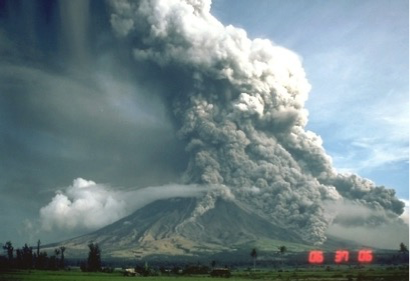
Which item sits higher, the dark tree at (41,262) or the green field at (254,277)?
the green field at (254,277)

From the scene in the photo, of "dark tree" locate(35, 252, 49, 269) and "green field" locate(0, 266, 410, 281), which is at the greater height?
"green field" locate(0, 266, 410, 281)

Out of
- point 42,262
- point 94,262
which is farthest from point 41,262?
point 94,262

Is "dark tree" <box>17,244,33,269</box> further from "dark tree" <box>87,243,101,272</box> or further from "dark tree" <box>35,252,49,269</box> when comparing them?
"dark tree" <box>87,243,101,272</box>

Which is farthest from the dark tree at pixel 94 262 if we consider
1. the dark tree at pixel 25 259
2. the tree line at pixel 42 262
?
the dark tree at pixel 25 259

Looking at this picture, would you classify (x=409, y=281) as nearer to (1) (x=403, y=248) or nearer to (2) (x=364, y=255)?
(2) (x=364, y=255)

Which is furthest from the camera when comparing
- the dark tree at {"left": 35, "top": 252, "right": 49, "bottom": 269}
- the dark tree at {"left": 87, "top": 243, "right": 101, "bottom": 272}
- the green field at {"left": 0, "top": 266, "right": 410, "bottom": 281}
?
the dark tree at {"left": 35, "top": 252, "right": 49, "bottom": 269}

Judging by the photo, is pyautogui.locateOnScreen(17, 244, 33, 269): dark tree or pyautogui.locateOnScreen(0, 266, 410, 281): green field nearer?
pyautogui.locateOnScreen(0, 266, 410, 281): green field

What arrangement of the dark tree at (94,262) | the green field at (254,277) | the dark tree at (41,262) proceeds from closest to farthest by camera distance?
the green field at (254,277)
the dark tree at (94,262)
the dark tree at (41,262)

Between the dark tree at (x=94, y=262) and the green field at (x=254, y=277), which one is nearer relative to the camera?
the green field at (x=254, y=277)

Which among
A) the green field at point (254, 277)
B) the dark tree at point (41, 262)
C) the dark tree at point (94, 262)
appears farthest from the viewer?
the dark tree at point (41, 262)

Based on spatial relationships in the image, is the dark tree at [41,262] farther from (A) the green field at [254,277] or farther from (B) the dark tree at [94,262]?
(A) the green field at [254,277]

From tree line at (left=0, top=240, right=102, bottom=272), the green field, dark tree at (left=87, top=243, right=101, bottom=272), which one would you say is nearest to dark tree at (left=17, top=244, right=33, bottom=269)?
tree line at (left=0, top=240, right=102, bottom=272)

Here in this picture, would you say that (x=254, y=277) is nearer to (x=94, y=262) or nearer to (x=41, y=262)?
(x=94, y=262)

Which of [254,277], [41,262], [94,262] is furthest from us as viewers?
[41,262]
